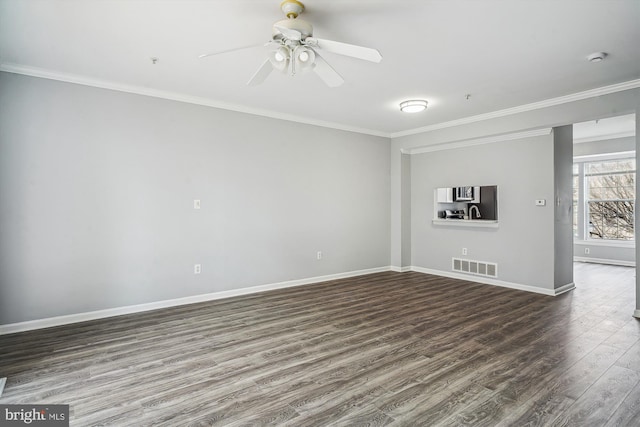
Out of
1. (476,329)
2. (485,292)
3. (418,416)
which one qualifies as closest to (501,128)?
(485,292)

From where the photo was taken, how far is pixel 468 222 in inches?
230

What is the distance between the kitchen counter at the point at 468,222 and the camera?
5.57m

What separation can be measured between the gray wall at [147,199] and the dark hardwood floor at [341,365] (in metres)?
0.52

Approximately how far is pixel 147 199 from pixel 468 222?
16.3ft

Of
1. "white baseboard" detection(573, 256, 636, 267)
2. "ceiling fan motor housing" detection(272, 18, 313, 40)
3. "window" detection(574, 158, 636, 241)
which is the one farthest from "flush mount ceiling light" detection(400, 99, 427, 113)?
Result: "white baseboard" detection(573, 256, 636, 267)

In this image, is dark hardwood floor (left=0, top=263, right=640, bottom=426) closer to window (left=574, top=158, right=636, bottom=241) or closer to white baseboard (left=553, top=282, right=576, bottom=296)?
white baseboard (left=553, top=282, right=576, bottom=296)

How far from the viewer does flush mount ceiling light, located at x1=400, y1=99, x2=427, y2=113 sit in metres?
4.51

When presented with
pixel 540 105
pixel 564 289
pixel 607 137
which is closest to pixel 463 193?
pixel 540 105

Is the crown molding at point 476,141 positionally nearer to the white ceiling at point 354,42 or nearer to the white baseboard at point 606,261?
the white ceiling at point 354,42

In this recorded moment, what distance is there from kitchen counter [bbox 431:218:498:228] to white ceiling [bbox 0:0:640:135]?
6.34 feet

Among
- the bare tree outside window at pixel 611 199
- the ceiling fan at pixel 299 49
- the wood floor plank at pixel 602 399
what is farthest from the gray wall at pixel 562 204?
the ceiling fan at pixel 299 49

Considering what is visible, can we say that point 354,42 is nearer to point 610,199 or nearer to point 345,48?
point 345,48

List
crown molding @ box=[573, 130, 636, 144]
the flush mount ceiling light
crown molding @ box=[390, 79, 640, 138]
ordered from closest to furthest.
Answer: crown molding @ box=[390, 79, 640, 138], the flush mount ceiling light, crown molding @ box=[573, 130, 636, 144]

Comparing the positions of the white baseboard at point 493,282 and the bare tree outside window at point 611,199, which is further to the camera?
the bare tree outside window at point 611,199
